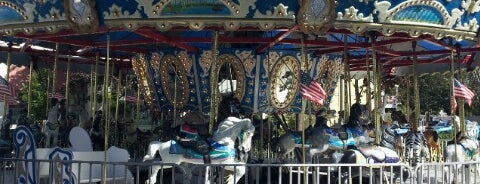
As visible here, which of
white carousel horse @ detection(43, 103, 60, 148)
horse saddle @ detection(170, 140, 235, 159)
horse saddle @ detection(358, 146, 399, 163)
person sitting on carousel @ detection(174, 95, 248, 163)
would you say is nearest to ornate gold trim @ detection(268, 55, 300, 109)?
person sitting on carousel @ detection(174, 95, 248, 163)

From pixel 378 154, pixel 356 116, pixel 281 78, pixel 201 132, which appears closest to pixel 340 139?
pixel 356 116

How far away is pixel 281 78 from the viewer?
11.8 meters

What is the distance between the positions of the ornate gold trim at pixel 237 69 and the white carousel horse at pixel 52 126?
4.28 meters

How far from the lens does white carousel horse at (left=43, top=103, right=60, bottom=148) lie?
13.6 metres

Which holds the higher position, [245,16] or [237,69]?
[245,16]

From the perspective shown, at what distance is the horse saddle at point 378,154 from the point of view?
930cm

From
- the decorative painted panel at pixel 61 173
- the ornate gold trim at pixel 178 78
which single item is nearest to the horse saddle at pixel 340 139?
the ornate gold trim at pixel 178 78

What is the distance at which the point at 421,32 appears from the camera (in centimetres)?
828

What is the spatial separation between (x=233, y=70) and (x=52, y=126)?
180 inches

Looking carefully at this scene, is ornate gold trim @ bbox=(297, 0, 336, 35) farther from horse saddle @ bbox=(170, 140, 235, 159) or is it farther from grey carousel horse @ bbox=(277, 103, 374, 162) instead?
grey carousel horse @ bbox=(277, 103, 374, 162)

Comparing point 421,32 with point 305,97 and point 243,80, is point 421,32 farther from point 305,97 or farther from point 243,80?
point 243,80

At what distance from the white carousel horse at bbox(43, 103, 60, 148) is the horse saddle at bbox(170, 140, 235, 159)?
17.7ft

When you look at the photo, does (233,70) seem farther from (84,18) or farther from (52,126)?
(52,126)

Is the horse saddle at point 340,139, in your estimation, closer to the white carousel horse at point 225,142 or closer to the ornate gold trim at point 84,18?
the white carousel horse at point 225,142
